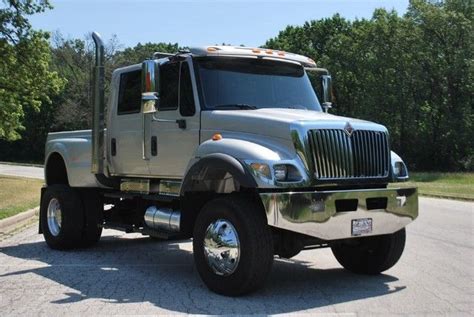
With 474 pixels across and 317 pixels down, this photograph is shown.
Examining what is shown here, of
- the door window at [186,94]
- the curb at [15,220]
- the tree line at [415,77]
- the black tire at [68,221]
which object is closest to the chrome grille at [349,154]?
the door window at [186,94]

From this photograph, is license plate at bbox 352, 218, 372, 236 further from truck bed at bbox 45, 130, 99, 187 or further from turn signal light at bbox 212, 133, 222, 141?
truck bed at bbox 45, 130, 99, 187

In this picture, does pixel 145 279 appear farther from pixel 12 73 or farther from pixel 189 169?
pixel 12 73

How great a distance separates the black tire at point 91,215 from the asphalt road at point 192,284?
0.75ft

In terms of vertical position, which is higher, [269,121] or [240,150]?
[269,121]

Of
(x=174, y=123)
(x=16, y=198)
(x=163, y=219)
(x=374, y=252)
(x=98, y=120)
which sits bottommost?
(x=374, y=252)

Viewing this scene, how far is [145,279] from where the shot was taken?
7422 millimetres

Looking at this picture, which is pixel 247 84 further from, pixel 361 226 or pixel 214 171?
pixel 361 226

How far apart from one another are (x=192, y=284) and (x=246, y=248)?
1.23 m

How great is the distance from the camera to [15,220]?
43.9 ft

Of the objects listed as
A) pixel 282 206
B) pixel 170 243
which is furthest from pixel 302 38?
pixel 282 206

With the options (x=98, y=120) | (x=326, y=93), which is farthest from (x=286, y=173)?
(x=98, y=120)

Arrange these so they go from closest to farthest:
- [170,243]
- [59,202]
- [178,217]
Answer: [178,217] < [59,202] < [170,243]

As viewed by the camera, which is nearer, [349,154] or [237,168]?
[237,168]

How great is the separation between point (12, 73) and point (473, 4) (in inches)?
1393
